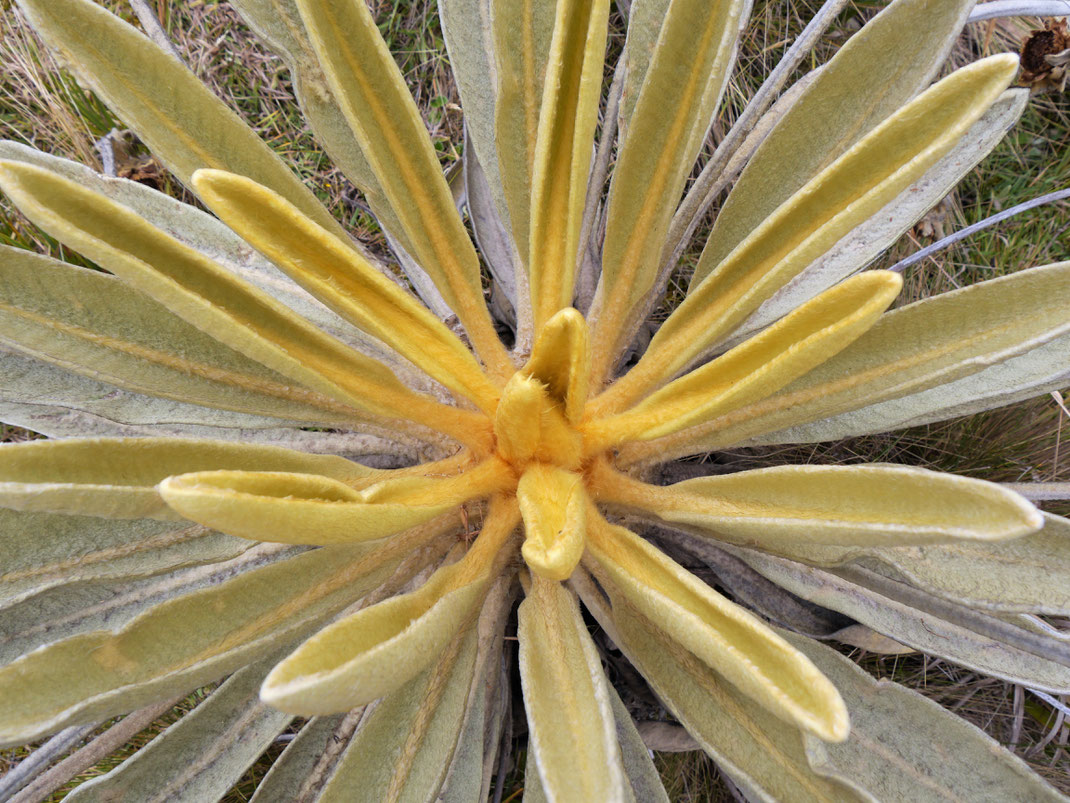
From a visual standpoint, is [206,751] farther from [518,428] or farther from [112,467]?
[518,428]

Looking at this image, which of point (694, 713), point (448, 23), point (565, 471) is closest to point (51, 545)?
point (565, 471)

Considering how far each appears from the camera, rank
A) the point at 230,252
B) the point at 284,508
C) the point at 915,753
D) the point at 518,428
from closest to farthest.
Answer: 1. the point at 284,508
2. the point at 518,428
3. the point at 915,753
4. the point at 230,252

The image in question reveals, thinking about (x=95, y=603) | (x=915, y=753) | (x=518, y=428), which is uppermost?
(x=95, y=603)

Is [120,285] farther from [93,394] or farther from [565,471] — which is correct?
[565,471]

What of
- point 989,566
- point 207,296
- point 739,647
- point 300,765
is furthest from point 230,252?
point 989,566

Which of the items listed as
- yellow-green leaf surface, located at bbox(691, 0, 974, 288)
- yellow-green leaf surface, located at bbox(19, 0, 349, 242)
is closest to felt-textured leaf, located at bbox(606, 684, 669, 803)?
yellow-green leaf surface, located at bbox(691, 0, 974, 288)
